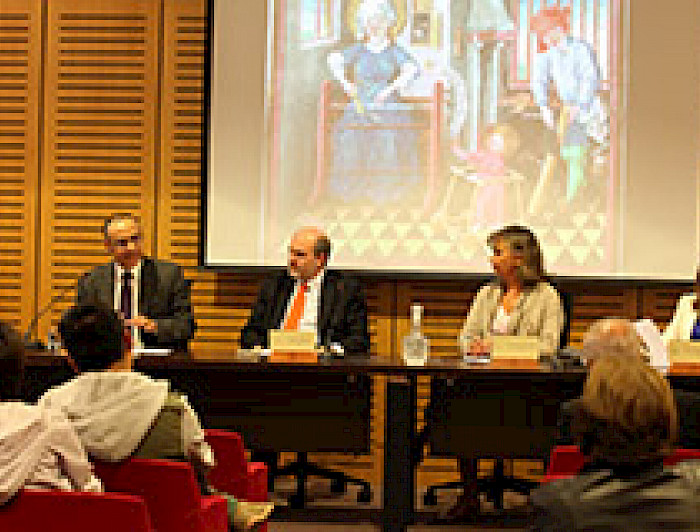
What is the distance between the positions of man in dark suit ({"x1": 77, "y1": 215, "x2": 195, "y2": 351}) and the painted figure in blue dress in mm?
1179

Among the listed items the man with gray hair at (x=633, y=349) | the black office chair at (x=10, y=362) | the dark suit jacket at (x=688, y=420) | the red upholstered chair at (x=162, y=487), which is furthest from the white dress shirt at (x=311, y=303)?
the black office chair at (x=10, y=362)

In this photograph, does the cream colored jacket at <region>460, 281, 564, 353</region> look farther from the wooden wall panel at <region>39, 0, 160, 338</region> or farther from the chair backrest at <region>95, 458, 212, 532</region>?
the chair backrest at <region>95, 458, 212, 532</region>

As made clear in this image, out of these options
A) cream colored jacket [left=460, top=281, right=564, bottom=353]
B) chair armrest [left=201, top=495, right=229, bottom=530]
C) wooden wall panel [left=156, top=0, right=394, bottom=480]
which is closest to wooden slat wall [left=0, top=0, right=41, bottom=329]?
wooden wall panel [left=156, top=0, right=394, bottom=480]

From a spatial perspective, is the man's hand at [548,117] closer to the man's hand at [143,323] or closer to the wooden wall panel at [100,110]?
the wooden wall panel at [100,110]

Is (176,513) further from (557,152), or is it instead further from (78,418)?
(557,152)

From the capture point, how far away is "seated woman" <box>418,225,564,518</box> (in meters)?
6.34

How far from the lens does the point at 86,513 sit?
2.86m

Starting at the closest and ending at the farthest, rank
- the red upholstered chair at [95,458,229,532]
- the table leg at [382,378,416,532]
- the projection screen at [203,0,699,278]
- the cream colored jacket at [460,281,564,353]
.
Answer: the red upholstered chair at [95,458,229,532] → the table leg at [382,378,416,532] → the cream colored jacket at [460,281,564,353] → the projection screen at [203,0,699,278]

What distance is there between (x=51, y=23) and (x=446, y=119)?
2.45 m

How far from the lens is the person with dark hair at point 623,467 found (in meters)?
2.11

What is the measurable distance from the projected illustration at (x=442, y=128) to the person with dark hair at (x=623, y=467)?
17.0 ft

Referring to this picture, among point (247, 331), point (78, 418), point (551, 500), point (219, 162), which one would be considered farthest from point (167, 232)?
point (551, 500)

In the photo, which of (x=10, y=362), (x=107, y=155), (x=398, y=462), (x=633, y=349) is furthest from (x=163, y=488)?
(x=107, y=155)

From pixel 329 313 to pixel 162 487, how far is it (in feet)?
10.9
